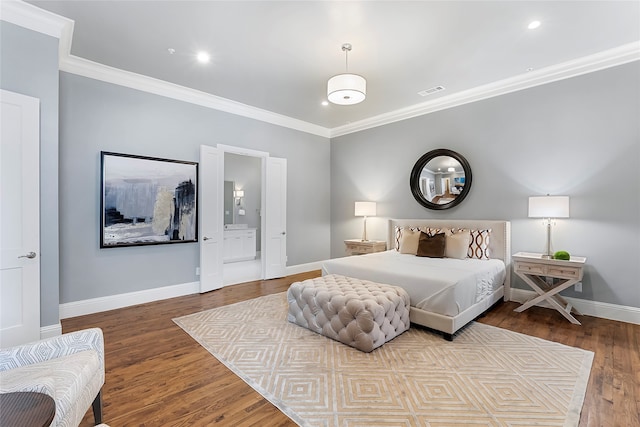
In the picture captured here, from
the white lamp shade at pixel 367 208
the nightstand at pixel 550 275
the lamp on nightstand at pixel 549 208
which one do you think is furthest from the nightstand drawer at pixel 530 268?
the white lamp shade at pixel 367 208

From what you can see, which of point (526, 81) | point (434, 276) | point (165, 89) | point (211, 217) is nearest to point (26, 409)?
point (434, 276)

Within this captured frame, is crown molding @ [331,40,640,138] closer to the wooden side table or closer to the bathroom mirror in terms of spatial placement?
the bathroom mirror

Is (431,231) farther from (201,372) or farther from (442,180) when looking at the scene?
(201,372)

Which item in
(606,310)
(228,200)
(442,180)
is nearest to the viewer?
(606,310)

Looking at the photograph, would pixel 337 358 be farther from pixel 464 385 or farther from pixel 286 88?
pixel 286 88

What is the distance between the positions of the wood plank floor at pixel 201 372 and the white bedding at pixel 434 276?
526 millimetres

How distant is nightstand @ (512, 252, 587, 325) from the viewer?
11.0ft

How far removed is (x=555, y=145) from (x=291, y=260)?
461 centimetres

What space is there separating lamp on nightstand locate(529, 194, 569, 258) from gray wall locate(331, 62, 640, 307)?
0.32 m

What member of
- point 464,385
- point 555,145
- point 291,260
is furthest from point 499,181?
point 291,260

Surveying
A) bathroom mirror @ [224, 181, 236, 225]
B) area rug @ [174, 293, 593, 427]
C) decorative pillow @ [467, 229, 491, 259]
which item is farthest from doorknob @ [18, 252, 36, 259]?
bathroom mirror @ [224, 181, 236, 225]

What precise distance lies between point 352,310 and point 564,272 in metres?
2.56

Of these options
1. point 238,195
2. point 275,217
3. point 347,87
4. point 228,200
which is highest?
point 347,87

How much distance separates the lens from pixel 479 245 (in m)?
4.27
